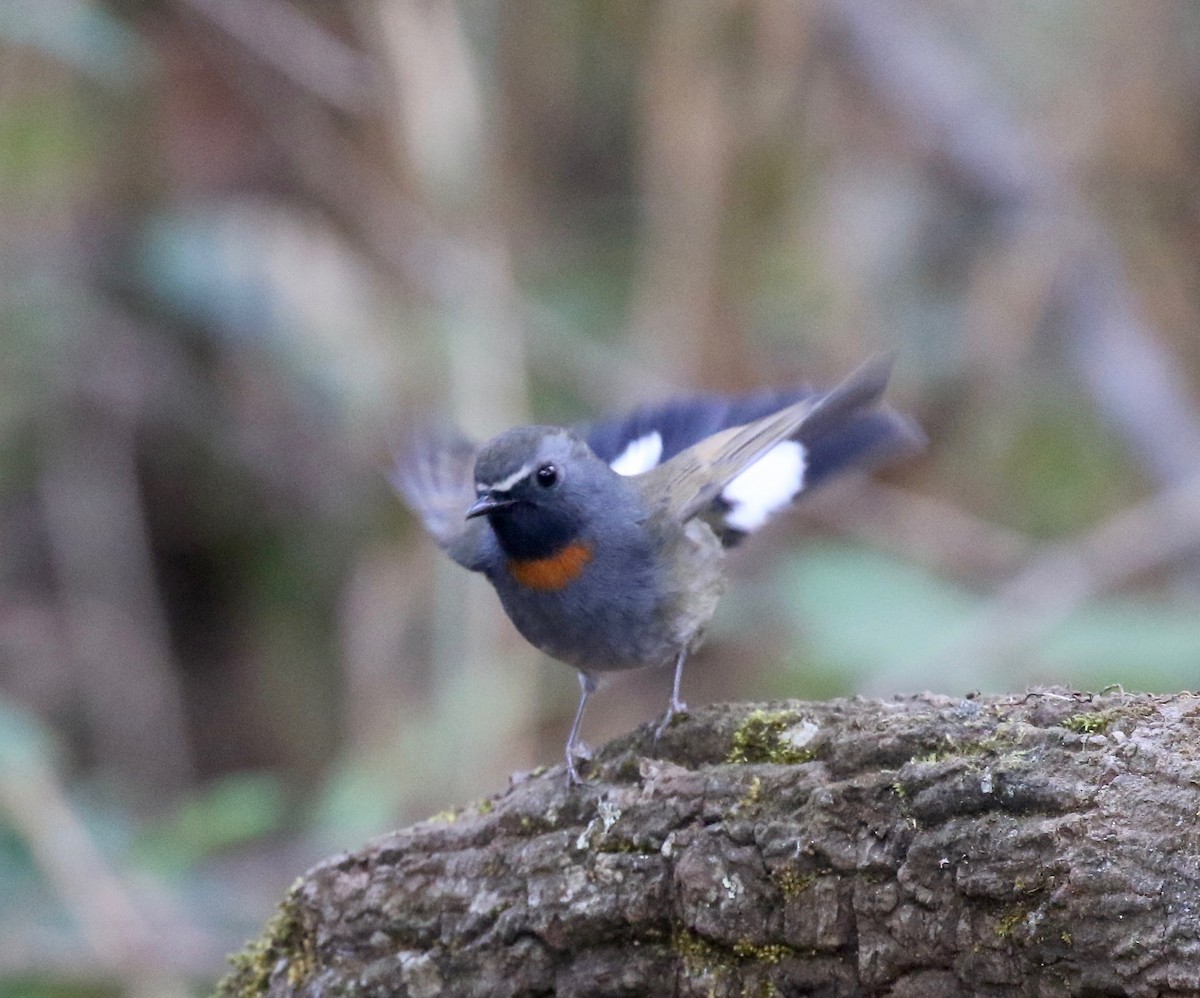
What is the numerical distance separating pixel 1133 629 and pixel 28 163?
585cm

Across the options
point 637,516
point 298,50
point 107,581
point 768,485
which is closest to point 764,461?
point 768,485

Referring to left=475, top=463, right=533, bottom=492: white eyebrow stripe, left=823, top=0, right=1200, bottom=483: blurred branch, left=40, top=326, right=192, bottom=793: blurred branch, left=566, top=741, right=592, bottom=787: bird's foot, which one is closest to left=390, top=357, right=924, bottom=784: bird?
left=475, top=463, right=533, bottom=492: white eyebrow stripe

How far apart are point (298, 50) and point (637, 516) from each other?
16.1ft

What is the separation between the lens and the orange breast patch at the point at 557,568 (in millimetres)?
3773

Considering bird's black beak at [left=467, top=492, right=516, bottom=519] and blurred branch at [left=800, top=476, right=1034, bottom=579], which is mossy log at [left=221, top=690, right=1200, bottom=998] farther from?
blurred branch at [left=800, top=476, right=1034, bottom=579]

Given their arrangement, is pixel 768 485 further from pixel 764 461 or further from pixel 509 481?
pixel 509 481

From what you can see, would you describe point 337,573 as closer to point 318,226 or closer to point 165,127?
point 318,226

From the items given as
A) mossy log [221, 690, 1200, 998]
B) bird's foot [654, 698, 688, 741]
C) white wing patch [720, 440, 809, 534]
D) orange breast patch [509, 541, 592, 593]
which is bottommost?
mossy log [221, 690, 1200, 998]

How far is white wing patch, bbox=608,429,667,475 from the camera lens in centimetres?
462

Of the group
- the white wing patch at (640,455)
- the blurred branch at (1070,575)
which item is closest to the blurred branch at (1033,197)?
the blurred branch at (1070,575)

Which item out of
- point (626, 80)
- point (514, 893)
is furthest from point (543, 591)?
point (626, 80)

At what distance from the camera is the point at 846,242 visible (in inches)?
355

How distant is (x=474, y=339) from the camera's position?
715 centimetres

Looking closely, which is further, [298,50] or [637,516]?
[298,50]
